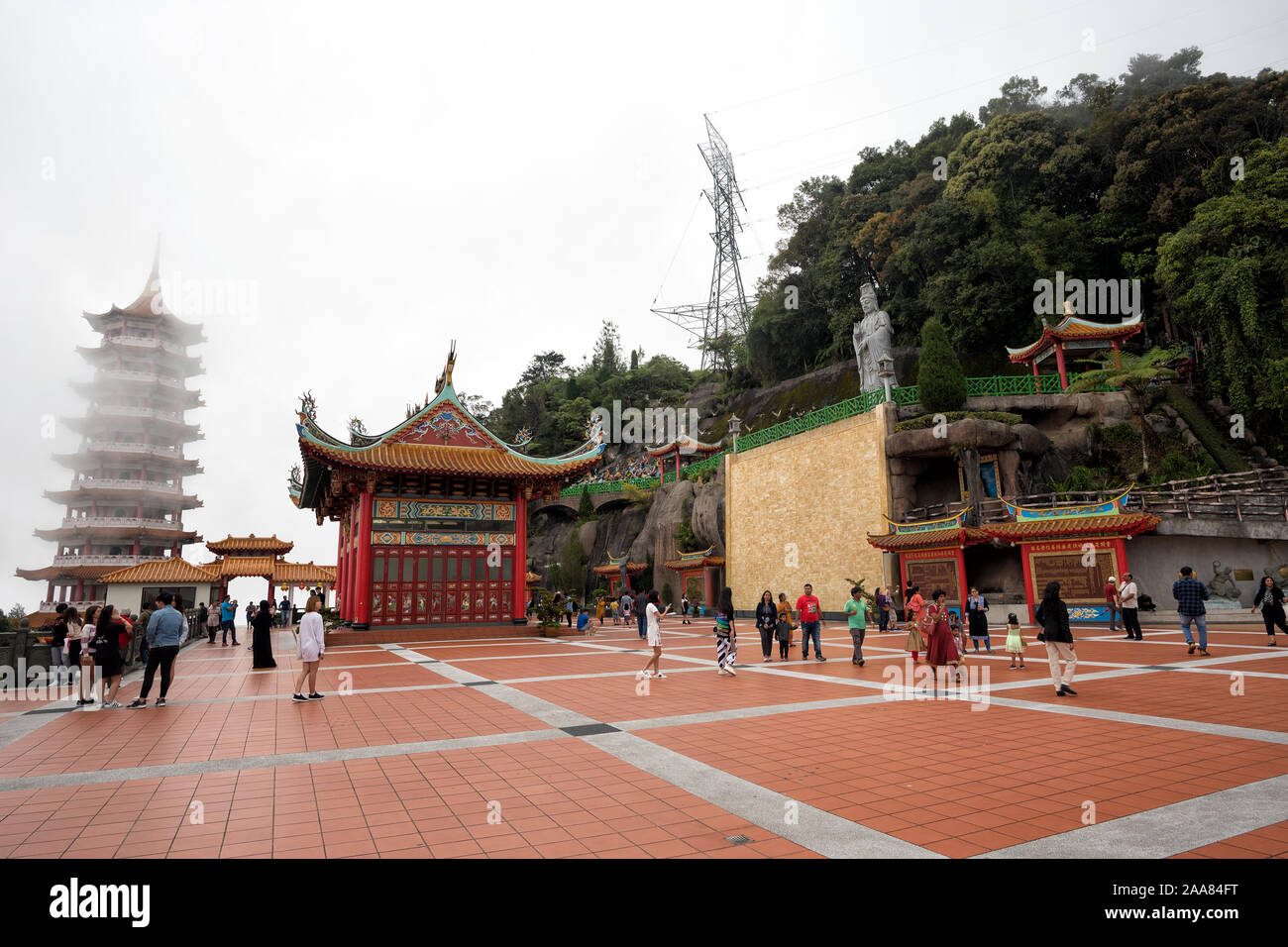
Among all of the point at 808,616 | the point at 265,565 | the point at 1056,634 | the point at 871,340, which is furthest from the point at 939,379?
the point at 265,565

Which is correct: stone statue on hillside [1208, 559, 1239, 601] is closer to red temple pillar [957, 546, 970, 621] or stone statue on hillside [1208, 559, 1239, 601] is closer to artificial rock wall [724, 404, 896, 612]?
red temple pillar [957, 546, 970, 621]

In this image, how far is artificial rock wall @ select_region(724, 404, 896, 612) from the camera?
2508cm

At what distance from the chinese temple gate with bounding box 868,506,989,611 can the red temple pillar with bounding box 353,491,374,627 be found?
1643cm

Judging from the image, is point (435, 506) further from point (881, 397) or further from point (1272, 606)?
point (1272, 606)

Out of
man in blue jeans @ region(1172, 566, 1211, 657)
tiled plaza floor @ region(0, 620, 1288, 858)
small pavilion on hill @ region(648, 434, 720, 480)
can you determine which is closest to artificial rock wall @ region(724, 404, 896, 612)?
small pavilion on hill @ region(648, 434, 720, 480)

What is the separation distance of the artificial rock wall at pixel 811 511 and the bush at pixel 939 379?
2116 millimetres

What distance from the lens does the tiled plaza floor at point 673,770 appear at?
3904 mm

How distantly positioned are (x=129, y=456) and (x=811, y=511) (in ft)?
152

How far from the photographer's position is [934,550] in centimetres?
2273

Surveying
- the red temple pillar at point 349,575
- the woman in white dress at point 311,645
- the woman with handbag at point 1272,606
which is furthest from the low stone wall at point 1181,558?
the red temple pillar at point 349,575

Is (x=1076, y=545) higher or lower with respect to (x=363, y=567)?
higher
